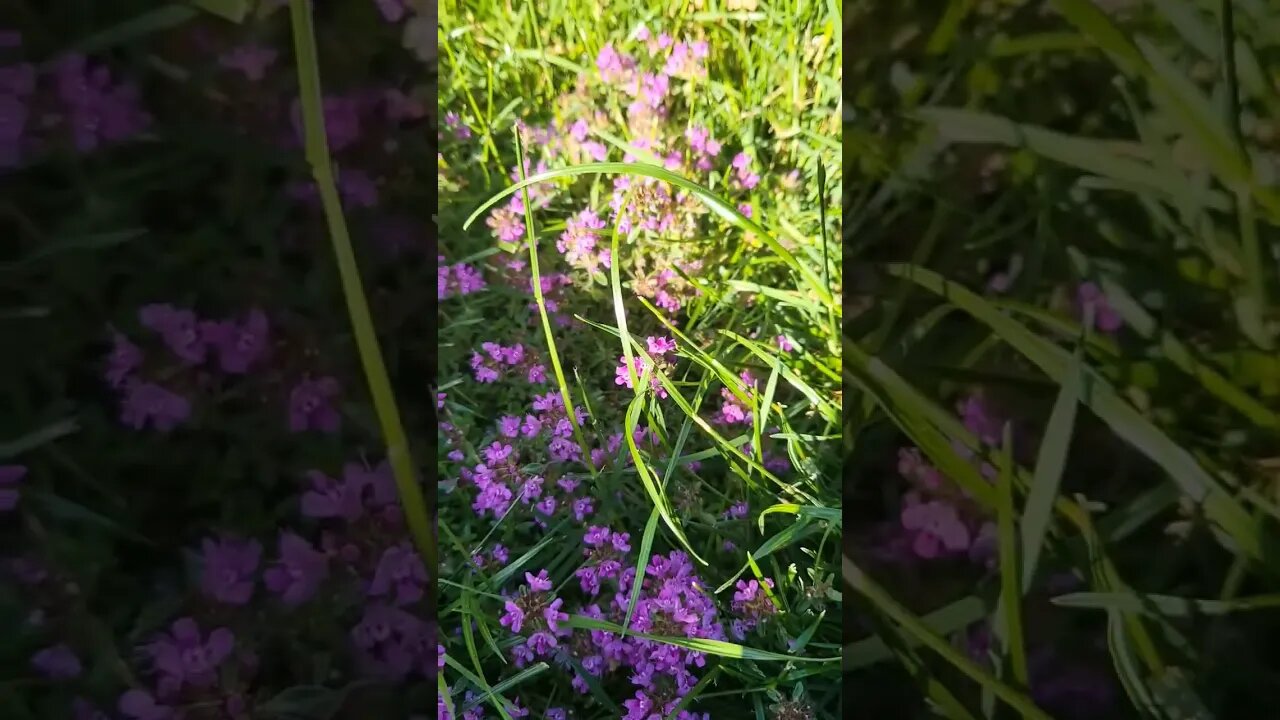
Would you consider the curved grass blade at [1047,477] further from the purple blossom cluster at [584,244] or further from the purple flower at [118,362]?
the purple flower at [118,362]

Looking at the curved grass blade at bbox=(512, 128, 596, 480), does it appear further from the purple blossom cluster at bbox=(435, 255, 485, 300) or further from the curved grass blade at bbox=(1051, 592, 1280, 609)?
the curved grass blade at bbox=(1051, 592, 1280, 609)

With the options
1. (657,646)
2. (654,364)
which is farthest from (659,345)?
(657,646)

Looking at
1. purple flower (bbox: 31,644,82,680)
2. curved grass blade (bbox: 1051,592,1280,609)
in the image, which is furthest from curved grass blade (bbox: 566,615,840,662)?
purple flower (bbox: 31,644,82,680)

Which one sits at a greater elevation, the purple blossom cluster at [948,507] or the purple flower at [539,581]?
the purple blossom cluster at [948,507]

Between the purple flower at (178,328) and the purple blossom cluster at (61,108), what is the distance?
0.09 m

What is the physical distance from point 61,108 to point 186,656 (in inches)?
11.4

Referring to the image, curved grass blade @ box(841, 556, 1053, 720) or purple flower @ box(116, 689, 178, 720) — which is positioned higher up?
curved grass blade @ box(841, 556, 1053, 720)

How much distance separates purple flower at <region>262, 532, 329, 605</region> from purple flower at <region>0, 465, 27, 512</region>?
129mm

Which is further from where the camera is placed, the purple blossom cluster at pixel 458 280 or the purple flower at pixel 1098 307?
the purple blossom cluster at pixel 458 280

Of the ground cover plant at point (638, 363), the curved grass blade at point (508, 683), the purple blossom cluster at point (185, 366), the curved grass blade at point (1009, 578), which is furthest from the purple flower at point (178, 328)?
the curved grass blade at point (1009, 578)

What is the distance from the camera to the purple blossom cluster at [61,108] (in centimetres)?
43

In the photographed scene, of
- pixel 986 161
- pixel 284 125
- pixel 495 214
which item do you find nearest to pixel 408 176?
pixel 284 125

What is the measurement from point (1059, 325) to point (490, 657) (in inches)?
17.9

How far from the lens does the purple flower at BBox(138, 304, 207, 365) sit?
17.5 inches
